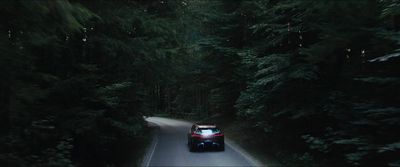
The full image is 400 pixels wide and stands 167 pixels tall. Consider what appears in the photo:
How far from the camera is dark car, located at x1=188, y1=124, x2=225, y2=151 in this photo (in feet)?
88.2

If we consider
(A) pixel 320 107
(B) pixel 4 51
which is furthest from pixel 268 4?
(B) pixel 4 51

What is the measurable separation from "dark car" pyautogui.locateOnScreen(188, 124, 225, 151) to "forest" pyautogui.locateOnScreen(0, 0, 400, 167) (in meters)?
2.27

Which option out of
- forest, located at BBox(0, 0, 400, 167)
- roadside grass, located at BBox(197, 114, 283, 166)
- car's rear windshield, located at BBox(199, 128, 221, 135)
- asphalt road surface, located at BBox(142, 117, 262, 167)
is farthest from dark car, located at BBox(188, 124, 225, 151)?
forest, located at BBox(0, 0, 400, 167)

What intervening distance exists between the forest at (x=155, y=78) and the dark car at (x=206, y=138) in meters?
2.27

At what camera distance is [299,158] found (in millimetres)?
20172

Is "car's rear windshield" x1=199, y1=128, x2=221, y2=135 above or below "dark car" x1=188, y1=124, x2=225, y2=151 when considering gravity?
above

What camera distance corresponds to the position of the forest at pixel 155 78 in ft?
35.0

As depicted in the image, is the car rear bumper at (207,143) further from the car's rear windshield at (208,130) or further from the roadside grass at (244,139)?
the roadside grass at (244,139)

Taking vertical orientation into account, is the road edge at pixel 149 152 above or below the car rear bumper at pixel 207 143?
below

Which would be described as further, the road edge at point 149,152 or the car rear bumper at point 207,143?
the car rear bumper at point 207,143

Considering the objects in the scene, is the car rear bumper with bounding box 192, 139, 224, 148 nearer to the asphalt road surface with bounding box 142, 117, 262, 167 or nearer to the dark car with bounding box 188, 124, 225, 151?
the dark car with bounding box 188, 124, 225, 151

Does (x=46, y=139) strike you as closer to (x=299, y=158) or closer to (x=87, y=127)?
(x=87, y=127)

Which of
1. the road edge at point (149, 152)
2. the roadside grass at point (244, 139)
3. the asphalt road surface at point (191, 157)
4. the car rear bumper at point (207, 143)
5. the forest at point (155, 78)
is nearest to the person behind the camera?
the forest at point (155, 78)

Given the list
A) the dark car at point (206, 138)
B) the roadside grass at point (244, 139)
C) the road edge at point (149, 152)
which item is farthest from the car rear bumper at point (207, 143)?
the road edge at point (149, 152)
